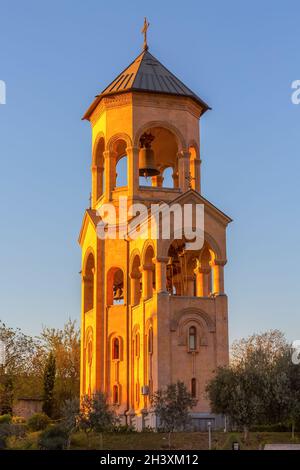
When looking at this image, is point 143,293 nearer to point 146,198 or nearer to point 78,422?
point 146,198

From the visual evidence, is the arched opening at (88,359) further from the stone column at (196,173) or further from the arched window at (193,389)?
the stone column at (196,173)

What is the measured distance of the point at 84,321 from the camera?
161 ft

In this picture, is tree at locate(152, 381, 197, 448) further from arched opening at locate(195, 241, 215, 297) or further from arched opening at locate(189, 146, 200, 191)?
arched opening at locate(189, 146, 200, 191)

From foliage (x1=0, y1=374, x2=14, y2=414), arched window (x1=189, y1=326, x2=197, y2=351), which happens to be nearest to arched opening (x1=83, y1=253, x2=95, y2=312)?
arched window (x1=189, y1=326, x2=197, y2=351)

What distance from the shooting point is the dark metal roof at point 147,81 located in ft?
154

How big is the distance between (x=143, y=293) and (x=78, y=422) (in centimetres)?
849

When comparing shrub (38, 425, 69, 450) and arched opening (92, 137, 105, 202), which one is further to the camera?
arched opening (92, 137, 105, 202)

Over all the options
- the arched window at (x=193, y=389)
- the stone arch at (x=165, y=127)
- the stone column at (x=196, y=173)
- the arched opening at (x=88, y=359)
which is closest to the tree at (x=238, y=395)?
the arched window at (x=193, y=389)

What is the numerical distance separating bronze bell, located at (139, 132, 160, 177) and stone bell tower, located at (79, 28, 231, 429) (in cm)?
6

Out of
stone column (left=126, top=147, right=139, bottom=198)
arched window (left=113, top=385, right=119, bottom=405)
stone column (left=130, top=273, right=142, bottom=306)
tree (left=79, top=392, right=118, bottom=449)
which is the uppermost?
stone column (left=126, top=147, right=139, bottom=198)

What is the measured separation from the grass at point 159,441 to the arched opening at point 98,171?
15523 mm

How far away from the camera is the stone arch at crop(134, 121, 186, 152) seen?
4644 cm

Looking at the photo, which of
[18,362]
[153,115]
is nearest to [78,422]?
[153,115]

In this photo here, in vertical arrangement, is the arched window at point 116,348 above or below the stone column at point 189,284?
below
